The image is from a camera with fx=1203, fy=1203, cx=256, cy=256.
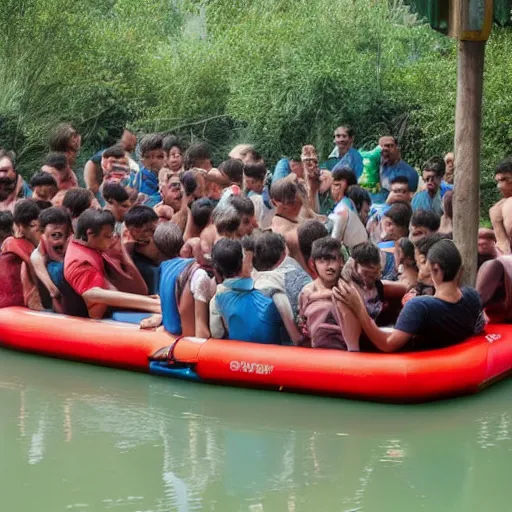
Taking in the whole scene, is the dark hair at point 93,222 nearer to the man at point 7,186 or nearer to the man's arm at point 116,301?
the man's arm at point 116,301

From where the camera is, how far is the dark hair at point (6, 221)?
9.70 meters

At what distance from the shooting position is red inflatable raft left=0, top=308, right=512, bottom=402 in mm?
7363

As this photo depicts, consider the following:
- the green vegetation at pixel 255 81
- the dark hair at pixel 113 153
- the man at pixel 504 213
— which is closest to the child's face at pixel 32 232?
the dark hair at pixel 113 153

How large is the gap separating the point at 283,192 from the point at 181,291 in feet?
4.86

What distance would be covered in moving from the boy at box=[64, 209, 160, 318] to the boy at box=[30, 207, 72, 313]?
29 cm

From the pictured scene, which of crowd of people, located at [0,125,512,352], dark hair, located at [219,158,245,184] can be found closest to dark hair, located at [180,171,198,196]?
crowd of people, located at [0,125,512,352]

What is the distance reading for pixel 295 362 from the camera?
25.0 feet

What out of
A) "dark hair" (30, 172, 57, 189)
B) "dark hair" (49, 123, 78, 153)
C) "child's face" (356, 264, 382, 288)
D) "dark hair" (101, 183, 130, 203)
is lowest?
"child's face" (356, 264, 382, 288)

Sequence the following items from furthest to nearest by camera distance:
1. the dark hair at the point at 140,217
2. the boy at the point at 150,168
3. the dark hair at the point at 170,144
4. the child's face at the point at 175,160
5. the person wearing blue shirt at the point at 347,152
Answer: the person wearing blue shirt at the point at 347,152 → the dark hair at the point at 170,144 → the child's face at the point at 175,160 → the boy at the point at 150,168 → the dark hair at the point at 140,217

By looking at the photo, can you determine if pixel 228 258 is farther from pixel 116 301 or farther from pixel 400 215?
pixel 400 215

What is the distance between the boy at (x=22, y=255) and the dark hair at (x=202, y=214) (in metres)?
1.22

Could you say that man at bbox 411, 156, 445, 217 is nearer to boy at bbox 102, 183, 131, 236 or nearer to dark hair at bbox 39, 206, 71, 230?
boy at bbox 102, 183, 131, 236

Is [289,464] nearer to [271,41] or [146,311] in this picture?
[146,311]

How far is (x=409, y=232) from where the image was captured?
9.22 meters
